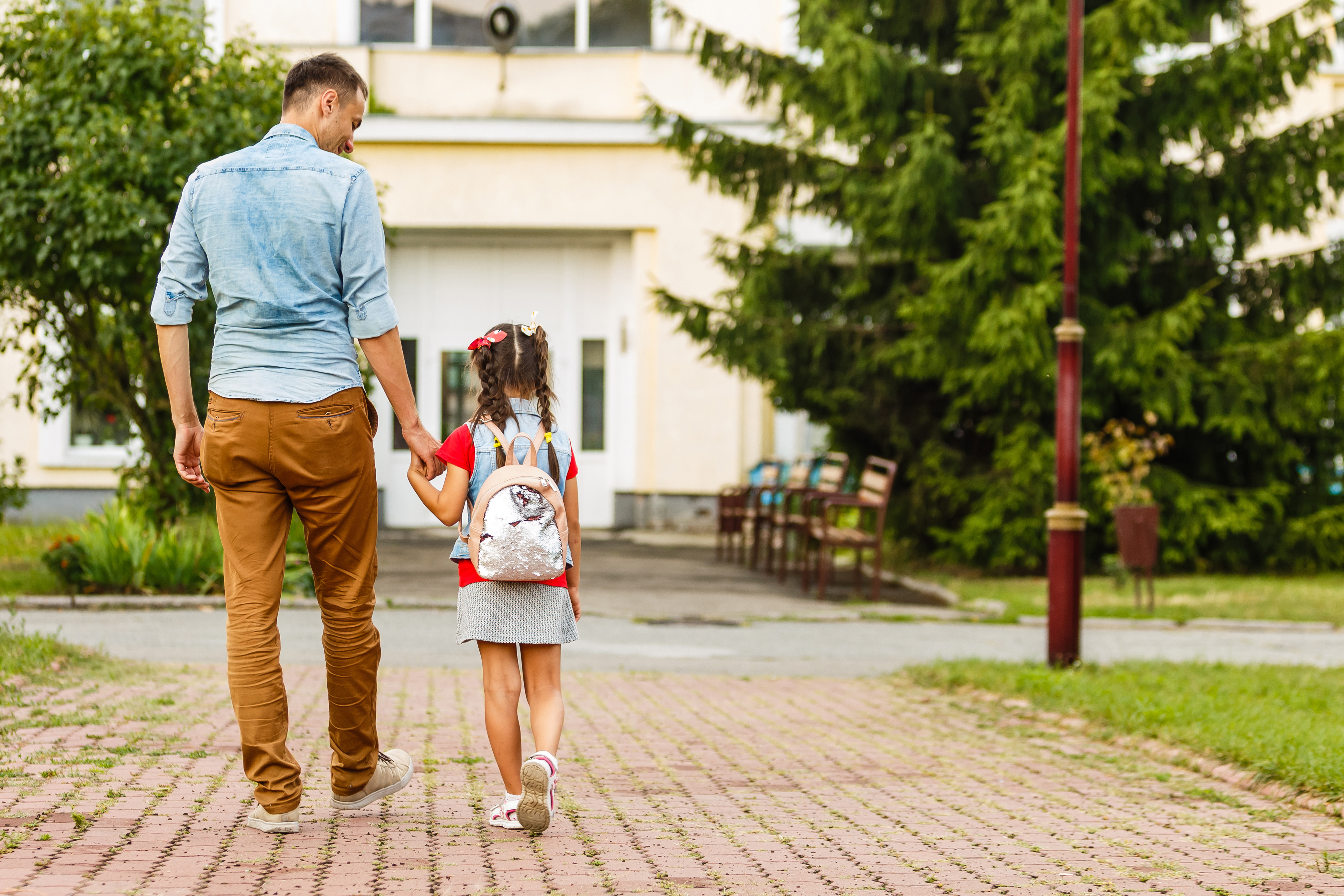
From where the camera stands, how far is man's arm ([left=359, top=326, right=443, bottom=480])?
4.14 meters

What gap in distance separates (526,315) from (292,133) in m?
17.0

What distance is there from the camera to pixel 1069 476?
27.2 ft

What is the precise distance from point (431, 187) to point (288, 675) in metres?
13.6

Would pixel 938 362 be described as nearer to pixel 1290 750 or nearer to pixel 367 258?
pixel 1290 750

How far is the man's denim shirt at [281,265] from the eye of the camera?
4105 millimetres

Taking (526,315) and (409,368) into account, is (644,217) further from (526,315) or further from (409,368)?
(409,368)

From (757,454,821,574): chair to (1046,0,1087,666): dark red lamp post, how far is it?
215 inches

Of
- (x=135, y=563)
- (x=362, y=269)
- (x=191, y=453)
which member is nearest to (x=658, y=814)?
(x=191, y=453)

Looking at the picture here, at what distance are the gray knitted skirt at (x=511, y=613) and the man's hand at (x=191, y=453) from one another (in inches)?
32.8

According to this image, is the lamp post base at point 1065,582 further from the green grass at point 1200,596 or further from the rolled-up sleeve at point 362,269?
the rolled-up sleeve at point 362,269

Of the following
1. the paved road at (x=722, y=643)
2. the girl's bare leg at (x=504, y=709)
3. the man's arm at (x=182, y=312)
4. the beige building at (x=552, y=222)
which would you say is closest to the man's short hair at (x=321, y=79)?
the man's arm at (x=182, y=312)

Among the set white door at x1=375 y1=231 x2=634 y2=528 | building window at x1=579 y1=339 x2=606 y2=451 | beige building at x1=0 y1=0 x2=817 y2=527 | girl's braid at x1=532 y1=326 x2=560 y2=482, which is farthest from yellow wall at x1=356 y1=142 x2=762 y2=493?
girl's braid at x1=532 y1=326 x2=560 y2=482

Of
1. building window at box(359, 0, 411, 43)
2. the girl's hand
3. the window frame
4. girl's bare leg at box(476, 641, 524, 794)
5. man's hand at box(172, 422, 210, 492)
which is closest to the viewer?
man's hand at box(172, 422, 210, 492)

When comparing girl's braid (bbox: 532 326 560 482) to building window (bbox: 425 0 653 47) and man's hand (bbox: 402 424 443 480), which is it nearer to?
man's hand (bbox: 402 424 443 480)
